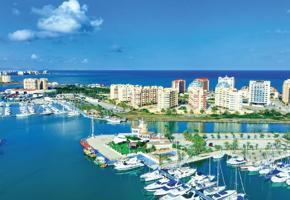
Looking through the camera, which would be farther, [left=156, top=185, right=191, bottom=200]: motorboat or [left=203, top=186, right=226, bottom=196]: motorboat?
[left=203, top=186, right=226, bottom=196]: motorboat

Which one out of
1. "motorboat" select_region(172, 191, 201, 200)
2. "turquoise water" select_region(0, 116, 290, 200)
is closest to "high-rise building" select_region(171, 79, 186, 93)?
"turquoise water" select_region(0, 116, 290, 200)

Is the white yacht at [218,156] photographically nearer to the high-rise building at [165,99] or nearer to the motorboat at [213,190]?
the motorboat at [213,190]

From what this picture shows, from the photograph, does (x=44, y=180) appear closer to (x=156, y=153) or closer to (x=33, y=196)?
(x=33, y=196)

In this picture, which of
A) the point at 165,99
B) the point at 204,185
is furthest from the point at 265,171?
the point at 165,99

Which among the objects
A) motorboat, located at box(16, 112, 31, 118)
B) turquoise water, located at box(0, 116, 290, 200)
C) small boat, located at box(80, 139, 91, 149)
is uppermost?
motorboat, located at box(16, 112, 31, 118)

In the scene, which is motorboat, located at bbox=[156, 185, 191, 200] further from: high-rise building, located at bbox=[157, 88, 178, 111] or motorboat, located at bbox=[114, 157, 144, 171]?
high-rise building, located at bbox=[157, 88, 178, 111]

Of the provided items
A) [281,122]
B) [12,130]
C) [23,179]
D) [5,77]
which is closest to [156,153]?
[23,179]

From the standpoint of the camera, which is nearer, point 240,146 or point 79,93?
point 240,146
